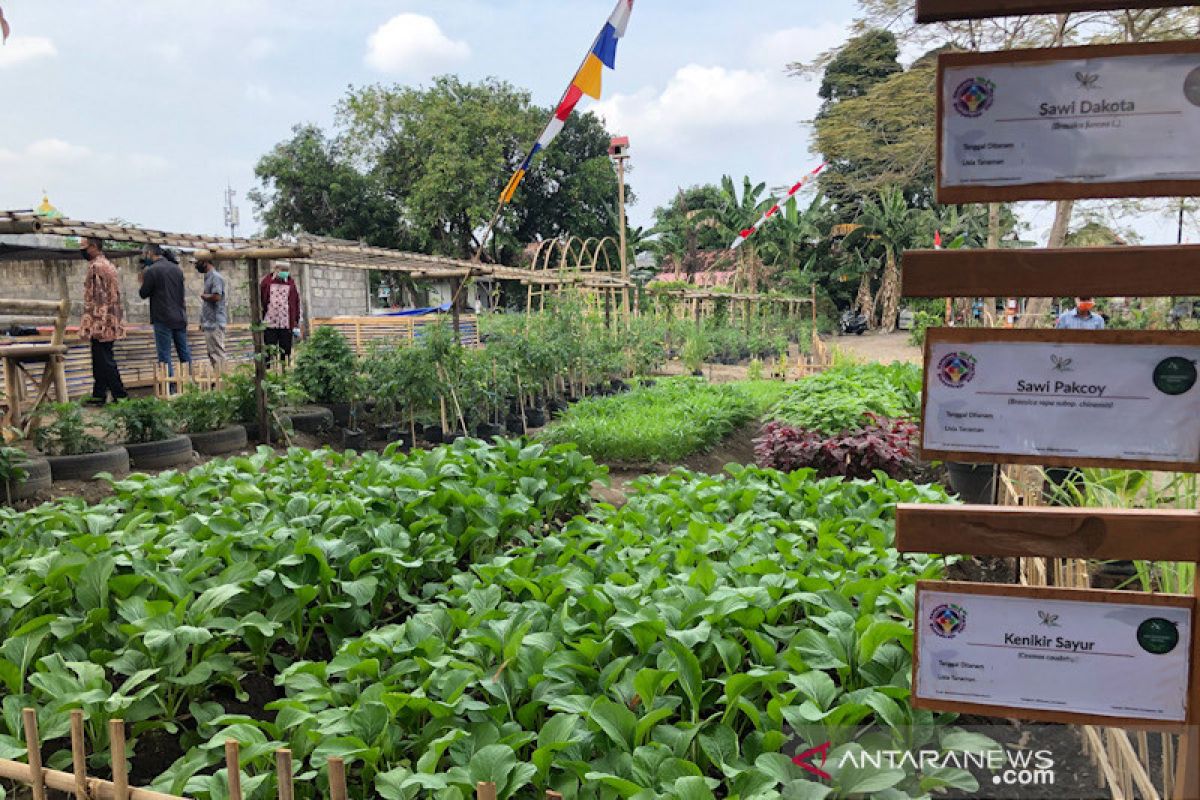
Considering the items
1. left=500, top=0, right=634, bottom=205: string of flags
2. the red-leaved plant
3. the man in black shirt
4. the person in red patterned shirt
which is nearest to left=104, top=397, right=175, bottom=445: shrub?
the person in red patterned shirt

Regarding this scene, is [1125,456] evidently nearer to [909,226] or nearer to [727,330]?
[727,330]

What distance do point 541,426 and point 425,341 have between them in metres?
2.56

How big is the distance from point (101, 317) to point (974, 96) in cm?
1057

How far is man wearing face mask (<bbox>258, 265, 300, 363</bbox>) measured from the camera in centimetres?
1145

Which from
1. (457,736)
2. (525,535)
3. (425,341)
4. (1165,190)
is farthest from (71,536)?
(425,341)

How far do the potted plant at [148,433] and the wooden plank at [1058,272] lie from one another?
7378mm

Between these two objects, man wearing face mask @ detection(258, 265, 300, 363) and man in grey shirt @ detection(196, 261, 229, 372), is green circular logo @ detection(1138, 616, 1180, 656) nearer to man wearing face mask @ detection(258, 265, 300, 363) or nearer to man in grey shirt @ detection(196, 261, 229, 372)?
man wearing face mask @ detection(258, 265, 300, 363)

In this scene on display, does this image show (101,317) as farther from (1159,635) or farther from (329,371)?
(1159,635)

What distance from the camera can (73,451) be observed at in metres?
7.20

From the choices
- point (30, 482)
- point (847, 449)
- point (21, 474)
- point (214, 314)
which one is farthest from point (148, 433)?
point (847, 449)

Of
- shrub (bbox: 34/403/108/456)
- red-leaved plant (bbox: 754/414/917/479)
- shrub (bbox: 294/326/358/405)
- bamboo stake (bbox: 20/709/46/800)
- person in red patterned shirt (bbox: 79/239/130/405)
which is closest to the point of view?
bamboo stake (bbox: 20/709/46/800)

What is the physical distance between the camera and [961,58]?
176 cm

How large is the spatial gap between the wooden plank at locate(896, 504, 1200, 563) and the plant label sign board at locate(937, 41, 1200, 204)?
599 mm

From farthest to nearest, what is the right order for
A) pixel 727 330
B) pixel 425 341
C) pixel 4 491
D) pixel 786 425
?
pixel 727 330, pixel 425 341, pixel 786 425, pixel 4 491
